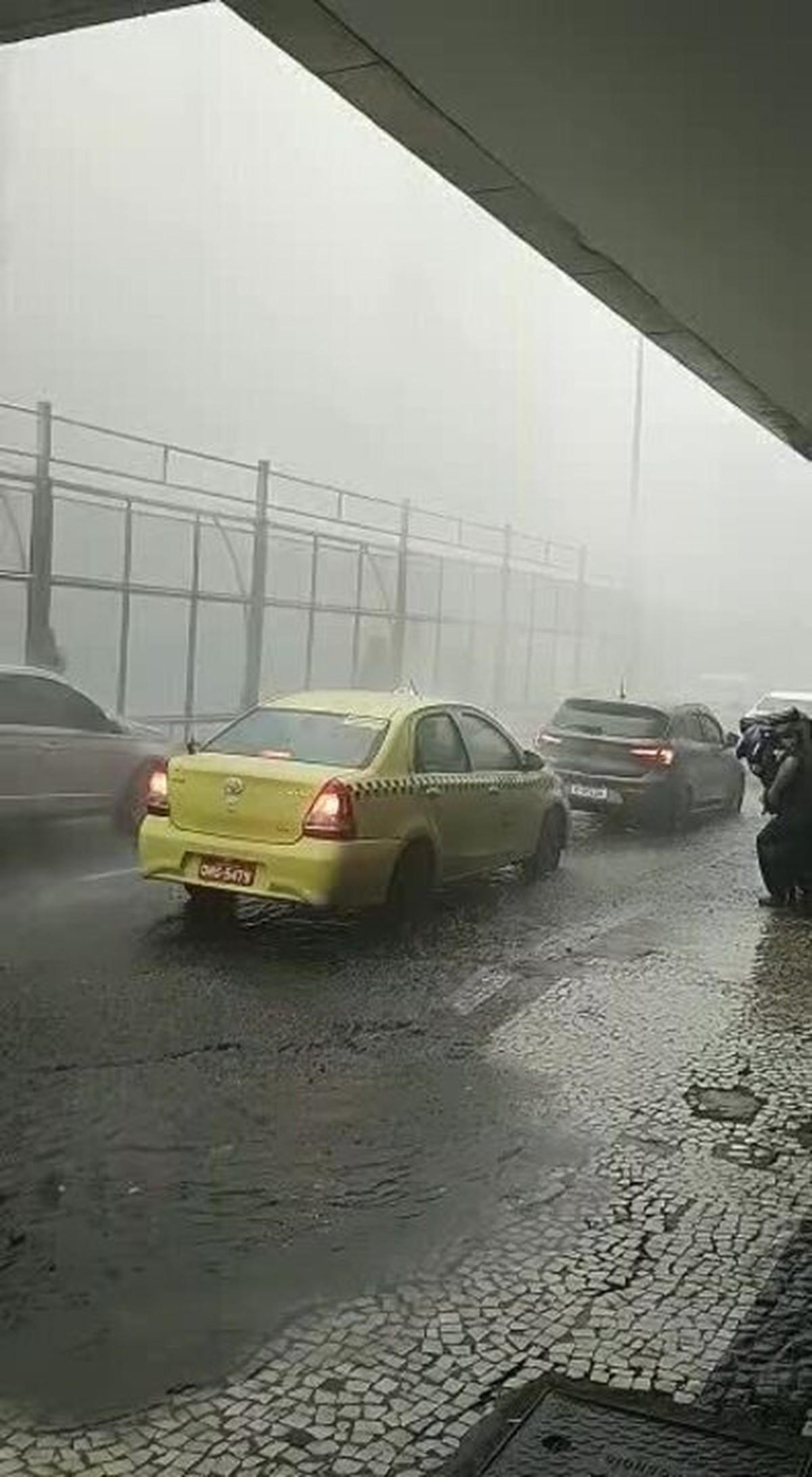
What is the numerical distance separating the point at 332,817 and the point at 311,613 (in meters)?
8.58

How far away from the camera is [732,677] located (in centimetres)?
2364

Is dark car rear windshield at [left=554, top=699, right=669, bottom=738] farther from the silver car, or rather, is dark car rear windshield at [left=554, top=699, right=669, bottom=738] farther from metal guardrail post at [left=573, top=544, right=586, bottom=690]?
metal guardrail post at [left=573, top=544, right=586, bottom=690]

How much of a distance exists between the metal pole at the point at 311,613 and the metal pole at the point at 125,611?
294 cm

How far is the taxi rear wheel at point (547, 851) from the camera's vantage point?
9.09 meters

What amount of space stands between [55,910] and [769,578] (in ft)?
66.3

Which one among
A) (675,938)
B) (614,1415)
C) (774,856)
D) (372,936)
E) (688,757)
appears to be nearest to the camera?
(614,1415)


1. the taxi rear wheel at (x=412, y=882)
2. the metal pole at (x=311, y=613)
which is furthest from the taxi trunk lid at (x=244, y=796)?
the metal pole at (x=311, y=613)

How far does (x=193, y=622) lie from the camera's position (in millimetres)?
13234

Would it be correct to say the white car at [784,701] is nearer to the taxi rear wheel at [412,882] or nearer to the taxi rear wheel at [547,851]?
the taxi rear wheel at [547,851]

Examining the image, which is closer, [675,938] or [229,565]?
[675,938]

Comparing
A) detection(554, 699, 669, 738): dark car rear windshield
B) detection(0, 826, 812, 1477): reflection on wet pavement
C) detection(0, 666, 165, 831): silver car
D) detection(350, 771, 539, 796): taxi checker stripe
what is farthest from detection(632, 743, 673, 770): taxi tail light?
detection(0, 826, 812, 1477): reflection on wet pavement

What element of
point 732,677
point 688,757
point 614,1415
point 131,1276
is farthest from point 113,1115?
point 732,677

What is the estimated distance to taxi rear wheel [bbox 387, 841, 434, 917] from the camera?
7137 mm

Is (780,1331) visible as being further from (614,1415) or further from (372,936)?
(372,936)
